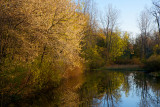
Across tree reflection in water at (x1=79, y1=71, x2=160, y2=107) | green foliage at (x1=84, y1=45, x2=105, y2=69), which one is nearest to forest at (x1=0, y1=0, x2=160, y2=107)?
tree reflection in water at (x1=79, y1=71, x2=160, y2=107)

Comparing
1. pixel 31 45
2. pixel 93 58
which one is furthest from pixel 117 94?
pixel 93 58

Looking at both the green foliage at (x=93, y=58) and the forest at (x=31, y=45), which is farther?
the green foliage at (x=93, y=58)

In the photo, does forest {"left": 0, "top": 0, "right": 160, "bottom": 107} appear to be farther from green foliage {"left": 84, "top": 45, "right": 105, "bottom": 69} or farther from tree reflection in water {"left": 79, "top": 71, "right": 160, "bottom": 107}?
green foliage {"left": 84, "top": 45, "right": 105, "bottom": 69}

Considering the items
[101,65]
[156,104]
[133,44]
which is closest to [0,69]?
[156,104]

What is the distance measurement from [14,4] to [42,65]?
452 centimetres

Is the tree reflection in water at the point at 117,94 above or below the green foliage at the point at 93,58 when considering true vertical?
below

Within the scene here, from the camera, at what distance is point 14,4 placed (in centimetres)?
828

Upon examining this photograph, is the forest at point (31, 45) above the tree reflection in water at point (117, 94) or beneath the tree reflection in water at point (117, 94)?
above

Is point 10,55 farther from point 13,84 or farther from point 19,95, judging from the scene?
point 19,95

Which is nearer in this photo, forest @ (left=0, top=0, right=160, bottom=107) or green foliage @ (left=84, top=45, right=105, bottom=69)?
forest @ (left=0, top=0, right=160, bottom=107)

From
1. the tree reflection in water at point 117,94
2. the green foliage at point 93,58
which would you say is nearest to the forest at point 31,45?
the tree reflection in water at point 117,94

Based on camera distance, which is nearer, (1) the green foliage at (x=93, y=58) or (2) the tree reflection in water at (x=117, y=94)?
(2) the tree reflection in water at (x=117, y=94)

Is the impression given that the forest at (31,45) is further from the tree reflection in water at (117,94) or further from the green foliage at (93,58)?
the green foliage at (93,58)

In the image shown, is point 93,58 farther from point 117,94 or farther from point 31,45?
point 31,45
